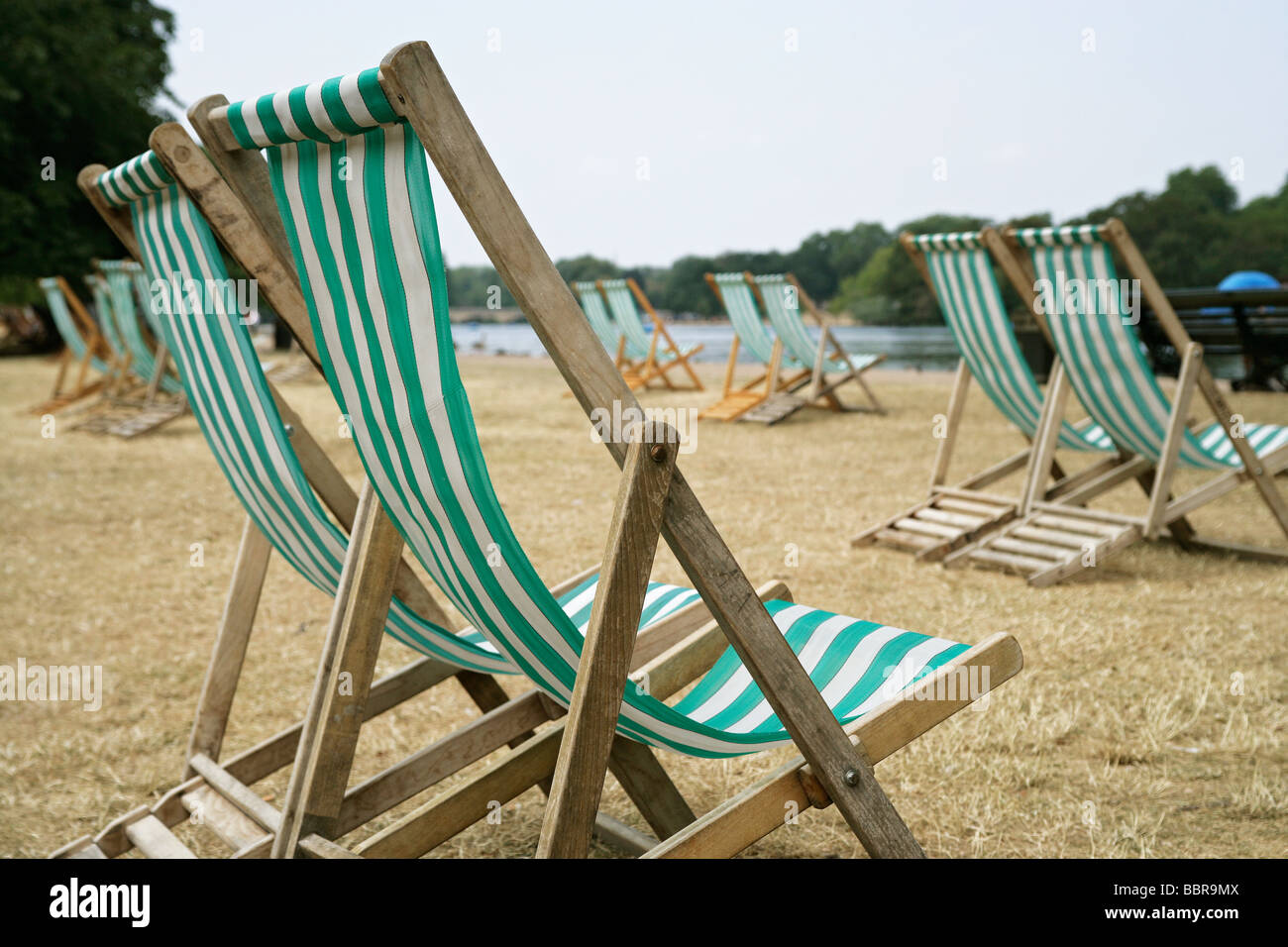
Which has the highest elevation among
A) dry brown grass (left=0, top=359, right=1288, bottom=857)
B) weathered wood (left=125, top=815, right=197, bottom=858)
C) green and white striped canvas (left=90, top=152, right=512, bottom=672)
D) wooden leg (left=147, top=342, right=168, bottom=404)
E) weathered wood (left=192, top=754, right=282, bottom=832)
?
Result: green and white striped canvas (left=90, top=152, right=512, bottom=672)

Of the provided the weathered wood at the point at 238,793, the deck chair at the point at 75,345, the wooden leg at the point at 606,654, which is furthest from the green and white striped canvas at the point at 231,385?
the deck chair at the point at 75,345

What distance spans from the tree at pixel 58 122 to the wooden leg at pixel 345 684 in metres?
9.62

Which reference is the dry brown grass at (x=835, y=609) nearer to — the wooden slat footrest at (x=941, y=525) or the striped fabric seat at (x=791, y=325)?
the wooden slat footrest at (x=941, y=525)

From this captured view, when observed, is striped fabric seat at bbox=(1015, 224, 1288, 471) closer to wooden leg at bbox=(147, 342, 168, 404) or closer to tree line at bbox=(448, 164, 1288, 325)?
wooden leg at bbox=(147, 342, 168, 404)

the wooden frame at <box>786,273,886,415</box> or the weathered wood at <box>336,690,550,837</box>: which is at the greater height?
the wooden frame at <box>786,273,886,415</box>

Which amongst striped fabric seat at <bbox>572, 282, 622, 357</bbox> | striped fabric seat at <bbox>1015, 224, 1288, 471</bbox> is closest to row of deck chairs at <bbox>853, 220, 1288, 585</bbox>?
striped fabric seat at <bbox>1015, 224, 1288, 471</bbox>

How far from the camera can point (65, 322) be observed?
9.63 m

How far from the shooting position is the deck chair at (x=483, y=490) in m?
1.02

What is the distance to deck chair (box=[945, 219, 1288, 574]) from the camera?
3465mm

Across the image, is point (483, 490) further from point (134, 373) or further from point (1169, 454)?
point (134, 373)

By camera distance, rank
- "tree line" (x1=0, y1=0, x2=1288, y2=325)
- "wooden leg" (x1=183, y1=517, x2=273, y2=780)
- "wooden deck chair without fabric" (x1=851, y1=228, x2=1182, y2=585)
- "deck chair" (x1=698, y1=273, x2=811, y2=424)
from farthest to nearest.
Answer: "tree line" (x1=0, y1=0, x2=1288, y2=325), "deck chair" (x1=698, y1=273, x2=811, y2=424), "wooden deck chair without fabric" (x1=851, y1=228, x2=1182, y2=585), "wooden leg" (x1=183, y1=517, x2=273, y2=780)

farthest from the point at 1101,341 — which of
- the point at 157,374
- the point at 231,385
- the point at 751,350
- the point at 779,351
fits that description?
the point at 157,374

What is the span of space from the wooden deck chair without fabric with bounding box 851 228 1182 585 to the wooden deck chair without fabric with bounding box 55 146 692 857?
2318 millimetres

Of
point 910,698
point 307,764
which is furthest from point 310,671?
point 910,698
